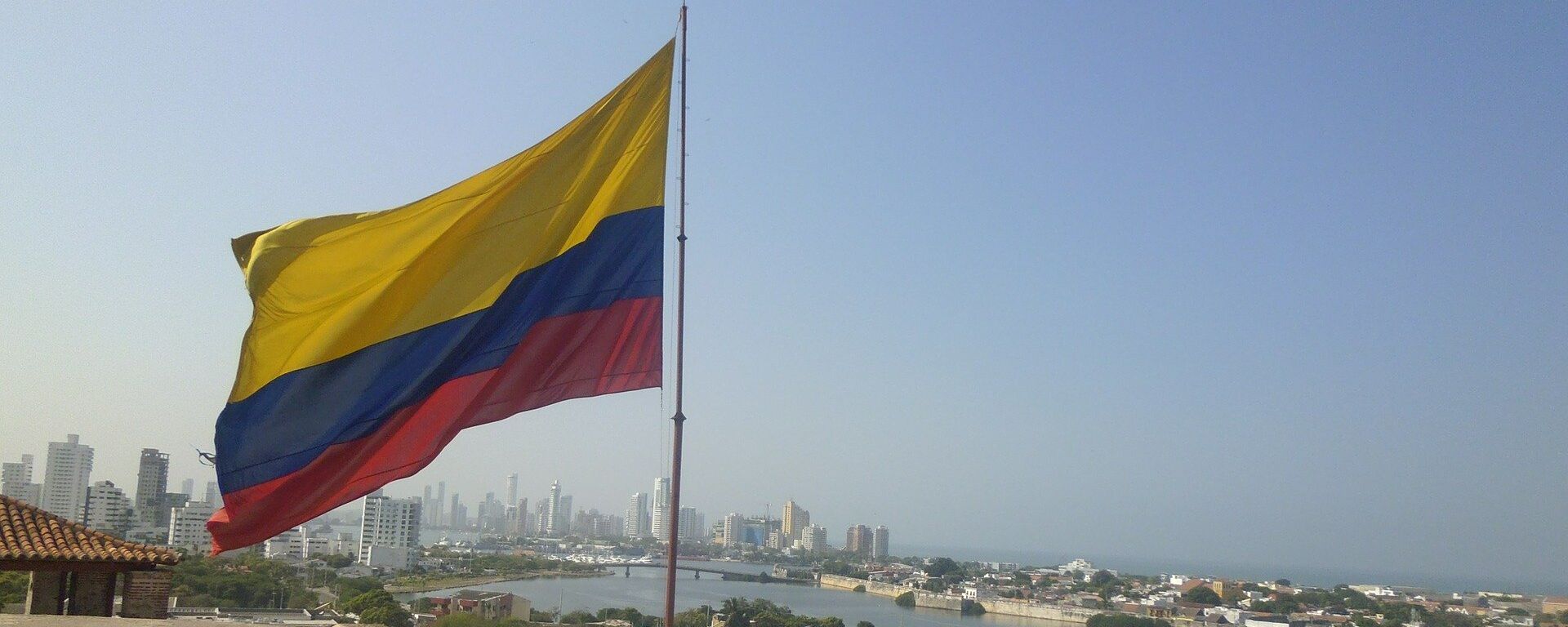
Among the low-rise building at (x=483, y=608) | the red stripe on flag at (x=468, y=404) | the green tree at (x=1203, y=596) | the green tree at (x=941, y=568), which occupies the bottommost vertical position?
the green tree at (x=941, y=568)

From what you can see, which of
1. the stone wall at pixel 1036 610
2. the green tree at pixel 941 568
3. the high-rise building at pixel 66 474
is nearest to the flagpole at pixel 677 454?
the stone wall at pixel 1036 610

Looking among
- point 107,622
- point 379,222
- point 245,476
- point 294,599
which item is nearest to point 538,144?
point 379,222

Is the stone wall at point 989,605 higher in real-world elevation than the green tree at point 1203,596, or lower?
lower

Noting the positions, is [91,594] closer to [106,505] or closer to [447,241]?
[447,241]

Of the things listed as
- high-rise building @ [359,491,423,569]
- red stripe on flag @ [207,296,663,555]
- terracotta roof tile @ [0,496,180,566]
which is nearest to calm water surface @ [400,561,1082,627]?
high-rise building @ [359,491,423,569]

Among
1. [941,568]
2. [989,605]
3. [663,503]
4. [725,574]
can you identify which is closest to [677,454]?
[663,503]

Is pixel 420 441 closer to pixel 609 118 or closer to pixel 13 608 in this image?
pixel 609 118

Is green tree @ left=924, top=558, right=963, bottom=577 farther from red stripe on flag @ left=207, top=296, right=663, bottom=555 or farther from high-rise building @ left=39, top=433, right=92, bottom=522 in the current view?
red stripe on flag @ left=207, top=296, right=663, bottom=555

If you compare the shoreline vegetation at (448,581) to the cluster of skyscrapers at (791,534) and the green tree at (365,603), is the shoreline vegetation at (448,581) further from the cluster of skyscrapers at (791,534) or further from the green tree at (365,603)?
the cluster of skyscrapers at (791,534)
